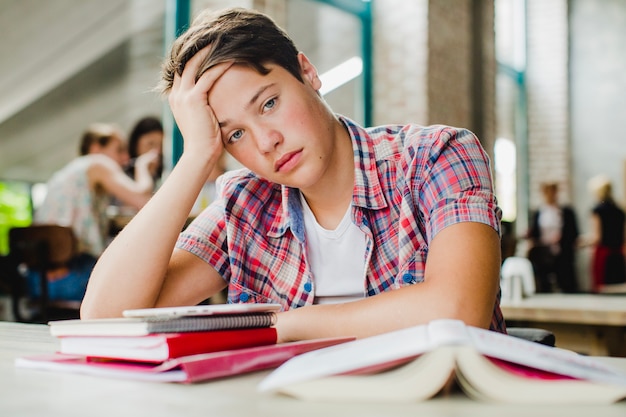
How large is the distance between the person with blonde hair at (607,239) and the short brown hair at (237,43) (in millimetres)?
6353

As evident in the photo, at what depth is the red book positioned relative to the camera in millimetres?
720

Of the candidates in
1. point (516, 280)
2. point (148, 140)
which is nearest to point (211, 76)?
point (516, 280)

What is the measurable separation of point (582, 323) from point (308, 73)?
141 cm

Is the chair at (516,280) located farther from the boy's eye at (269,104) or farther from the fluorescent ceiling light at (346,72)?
the fluorescent ceiling light at (346,72)

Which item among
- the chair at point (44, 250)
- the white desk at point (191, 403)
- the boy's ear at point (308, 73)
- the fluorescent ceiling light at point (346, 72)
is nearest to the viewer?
the white desk at point (191, 403)

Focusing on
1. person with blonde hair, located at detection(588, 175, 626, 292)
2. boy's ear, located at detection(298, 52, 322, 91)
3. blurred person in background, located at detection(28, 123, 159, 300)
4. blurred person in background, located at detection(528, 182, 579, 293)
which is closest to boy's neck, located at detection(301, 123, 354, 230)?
boy's ear, located at detection(298, 52, 322, 91)

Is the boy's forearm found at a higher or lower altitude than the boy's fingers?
lower

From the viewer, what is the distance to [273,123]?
129 cm

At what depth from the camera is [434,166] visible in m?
1.29

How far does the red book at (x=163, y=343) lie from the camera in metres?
0.72

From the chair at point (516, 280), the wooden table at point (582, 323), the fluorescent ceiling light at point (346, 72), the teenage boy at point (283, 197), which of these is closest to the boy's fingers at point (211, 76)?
the teenage boy at point (283, 197)

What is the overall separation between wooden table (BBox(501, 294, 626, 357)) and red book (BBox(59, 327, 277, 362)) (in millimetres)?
1657

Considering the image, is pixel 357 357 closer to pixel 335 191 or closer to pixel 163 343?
pixel 163 343

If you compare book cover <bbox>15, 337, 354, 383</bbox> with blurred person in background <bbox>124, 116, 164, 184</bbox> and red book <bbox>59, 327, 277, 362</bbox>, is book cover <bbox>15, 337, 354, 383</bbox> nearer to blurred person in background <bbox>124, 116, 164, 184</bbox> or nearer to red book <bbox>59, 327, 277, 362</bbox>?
red book <bbox>59, 327, 277, 362</bbox>
